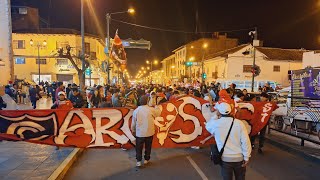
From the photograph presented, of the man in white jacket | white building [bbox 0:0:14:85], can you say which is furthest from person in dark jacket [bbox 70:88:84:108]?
white building [bbox 0:0:14:85]

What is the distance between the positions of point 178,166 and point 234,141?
350 centimetres

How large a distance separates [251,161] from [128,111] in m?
3.55

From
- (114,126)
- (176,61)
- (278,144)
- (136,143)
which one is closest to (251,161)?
(278,144)

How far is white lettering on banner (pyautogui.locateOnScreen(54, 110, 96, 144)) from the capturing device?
7299mm

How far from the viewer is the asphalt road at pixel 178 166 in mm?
6789

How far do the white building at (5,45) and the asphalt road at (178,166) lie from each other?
15.0 metres

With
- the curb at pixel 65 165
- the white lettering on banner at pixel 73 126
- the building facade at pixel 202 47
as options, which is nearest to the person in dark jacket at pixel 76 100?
the curb at pixel 65 165

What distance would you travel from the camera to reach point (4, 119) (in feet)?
22.9

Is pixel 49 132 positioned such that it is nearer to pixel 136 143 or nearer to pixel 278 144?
pixel 136 143

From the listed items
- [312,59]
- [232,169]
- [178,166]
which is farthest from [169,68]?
[232,169]

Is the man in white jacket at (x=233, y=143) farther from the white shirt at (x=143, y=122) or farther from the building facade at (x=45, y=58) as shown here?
the building facade at (x=45, y=58)

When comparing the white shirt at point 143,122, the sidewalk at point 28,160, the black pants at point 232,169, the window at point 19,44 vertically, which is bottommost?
the sidewalk at point 28,160

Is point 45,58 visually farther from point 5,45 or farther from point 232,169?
point 232,169

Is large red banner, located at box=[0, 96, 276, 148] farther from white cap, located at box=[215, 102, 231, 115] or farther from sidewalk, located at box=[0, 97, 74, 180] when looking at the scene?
white cap, located at box=[215, 102, 231, 115]
